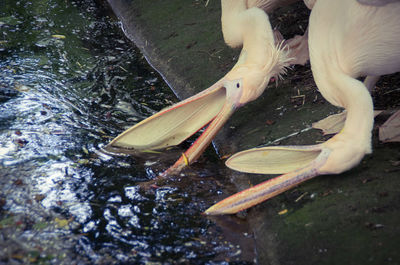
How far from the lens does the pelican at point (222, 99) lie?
3.06 m

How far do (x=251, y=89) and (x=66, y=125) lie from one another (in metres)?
1.25

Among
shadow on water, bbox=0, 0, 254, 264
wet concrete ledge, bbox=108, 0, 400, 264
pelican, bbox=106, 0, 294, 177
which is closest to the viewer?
wet concrete ledge, bbox=108, 0, 400, 264

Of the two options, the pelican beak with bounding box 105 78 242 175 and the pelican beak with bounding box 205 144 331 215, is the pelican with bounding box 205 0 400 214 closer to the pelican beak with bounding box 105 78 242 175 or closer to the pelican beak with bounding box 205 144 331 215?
the pelican beak with bounding box 205 144 331 215

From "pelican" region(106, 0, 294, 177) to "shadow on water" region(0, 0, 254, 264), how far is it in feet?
0.41

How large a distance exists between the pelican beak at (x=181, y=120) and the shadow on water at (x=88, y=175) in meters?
0.10


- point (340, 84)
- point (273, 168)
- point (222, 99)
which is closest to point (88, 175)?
point (222, 99)

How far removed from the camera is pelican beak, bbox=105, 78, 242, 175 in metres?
3.07

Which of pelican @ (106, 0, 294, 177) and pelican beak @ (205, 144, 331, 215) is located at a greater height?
pelican @ (106, 0, 294, 177)

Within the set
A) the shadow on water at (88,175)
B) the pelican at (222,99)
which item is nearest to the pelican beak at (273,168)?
the shadow on water at (88,175)

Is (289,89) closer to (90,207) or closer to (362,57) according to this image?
(362,57)

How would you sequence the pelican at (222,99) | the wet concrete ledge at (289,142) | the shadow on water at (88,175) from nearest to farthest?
the wet concrete ledge at (289,142), the shadow on water at (88,175), the pelican at (222,99)

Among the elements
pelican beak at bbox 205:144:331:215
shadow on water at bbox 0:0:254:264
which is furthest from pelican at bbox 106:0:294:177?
pelican beak at bbox 205:144:331:215

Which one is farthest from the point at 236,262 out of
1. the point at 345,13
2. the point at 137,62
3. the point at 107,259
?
the point at 137,62

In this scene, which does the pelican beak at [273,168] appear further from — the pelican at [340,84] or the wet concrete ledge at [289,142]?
the wet concrete ledge at [289,142]
